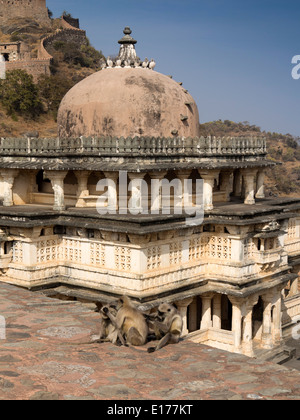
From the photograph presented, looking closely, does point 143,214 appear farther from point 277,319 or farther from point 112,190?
point 277,319

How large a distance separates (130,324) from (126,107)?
8.48 metres

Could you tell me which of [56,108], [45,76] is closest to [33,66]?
[45,76]

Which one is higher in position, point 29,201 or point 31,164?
point 31,164

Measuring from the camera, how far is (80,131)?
1650 cm

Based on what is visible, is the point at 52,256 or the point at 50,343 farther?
the point at 52,256

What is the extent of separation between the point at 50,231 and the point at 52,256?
→ 2.06 feet

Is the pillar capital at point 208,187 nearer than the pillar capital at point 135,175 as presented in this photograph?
No

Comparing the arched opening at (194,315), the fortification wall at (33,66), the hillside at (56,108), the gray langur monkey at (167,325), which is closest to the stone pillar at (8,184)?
the arched opening at (194,315)

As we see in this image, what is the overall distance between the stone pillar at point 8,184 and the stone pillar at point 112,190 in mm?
3050

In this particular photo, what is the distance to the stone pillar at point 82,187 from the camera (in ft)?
52.7

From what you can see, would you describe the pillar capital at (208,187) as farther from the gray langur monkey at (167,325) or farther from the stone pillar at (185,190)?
the gray langur monkey at (167,325)

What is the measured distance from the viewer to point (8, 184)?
16.6 meters
